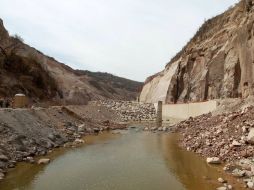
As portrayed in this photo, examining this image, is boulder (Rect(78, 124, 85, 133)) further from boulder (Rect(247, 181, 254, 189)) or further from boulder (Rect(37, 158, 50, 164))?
boulder (Rect(247, 181, 254, 189))

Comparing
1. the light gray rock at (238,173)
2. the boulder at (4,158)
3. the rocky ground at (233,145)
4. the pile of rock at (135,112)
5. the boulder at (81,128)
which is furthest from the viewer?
the pile of rock at (135,112)

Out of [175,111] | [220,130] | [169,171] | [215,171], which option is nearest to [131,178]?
[169,171]

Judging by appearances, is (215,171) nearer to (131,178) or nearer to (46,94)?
(131,178)

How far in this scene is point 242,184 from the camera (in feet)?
50.1

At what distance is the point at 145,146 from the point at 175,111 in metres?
26.4

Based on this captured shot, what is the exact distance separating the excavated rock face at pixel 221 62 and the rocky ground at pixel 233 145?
9.36m

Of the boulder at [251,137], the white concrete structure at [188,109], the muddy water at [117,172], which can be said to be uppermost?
the white concrete structure at [188,109]

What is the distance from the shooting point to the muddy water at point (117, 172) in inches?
614

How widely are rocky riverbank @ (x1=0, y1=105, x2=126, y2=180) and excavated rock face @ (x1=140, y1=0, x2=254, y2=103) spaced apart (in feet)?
50.7

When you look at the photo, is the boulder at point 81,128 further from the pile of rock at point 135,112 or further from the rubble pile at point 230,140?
the pile of rock at point 135,112

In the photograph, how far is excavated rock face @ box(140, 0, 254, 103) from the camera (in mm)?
34406

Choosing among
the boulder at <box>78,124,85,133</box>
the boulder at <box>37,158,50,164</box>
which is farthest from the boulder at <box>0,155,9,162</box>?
the boulder at <box>78,124,85,133</box>

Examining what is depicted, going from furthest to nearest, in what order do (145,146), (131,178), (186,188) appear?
(145,146) → (131,178) → (186,188)

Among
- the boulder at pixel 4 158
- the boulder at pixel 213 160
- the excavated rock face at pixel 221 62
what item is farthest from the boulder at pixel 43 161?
the excavated rock face at pixel 221 62
